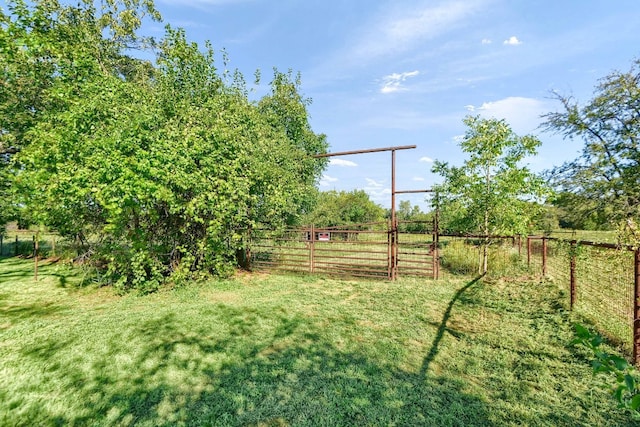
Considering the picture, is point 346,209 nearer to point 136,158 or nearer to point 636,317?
point 136,158

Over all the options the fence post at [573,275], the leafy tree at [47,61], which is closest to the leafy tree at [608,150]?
the fence post at [573,275]

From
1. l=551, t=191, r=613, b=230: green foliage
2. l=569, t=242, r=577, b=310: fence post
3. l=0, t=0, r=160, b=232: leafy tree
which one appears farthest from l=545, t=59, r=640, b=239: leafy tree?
l=0, t=0, r=160, b=232: leafy tree

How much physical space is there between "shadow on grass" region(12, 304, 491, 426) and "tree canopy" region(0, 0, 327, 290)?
3204mm

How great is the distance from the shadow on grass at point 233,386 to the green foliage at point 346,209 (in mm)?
25348

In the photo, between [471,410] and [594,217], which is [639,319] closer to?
[471,410]

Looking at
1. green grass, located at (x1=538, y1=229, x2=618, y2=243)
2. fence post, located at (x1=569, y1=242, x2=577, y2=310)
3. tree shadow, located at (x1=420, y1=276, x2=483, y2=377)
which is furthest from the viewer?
fence post, located at (x1=569, y1=242, x2=577, y2=310)

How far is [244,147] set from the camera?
29.4ft

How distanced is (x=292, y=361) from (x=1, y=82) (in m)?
14.3

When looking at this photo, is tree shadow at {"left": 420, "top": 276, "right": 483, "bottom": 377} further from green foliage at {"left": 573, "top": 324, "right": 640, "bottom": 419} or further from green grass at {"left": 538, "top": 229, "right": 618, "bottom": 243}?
green foliage at {"left": 573, "top": 324, "right": 640, "bottom": 419}

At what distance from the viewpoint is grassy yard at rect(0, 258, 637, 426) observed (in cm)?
315

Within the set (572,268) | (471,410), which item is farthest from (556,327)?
(471,410)

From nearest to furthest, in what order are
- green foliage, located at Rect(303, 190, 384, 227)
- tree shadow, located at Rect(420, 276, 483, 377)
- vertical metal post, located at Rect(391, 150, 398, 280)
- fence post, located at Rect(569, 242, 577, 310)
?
tree shadow, located at Rect(420, 276, 483, 377) < fence post, located at Rect(569, 242, 577, 310) < vertical metal post, located at Rect(391, 150, 398, 280) < green foliage, located at Rect(303, 190, 384, 227)

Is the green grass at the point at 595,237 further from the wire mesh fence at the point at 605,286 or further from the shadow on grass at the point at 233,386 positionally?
the shadow on grass at the point at 233,386

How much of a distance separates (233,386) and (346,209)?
35.3 meters
